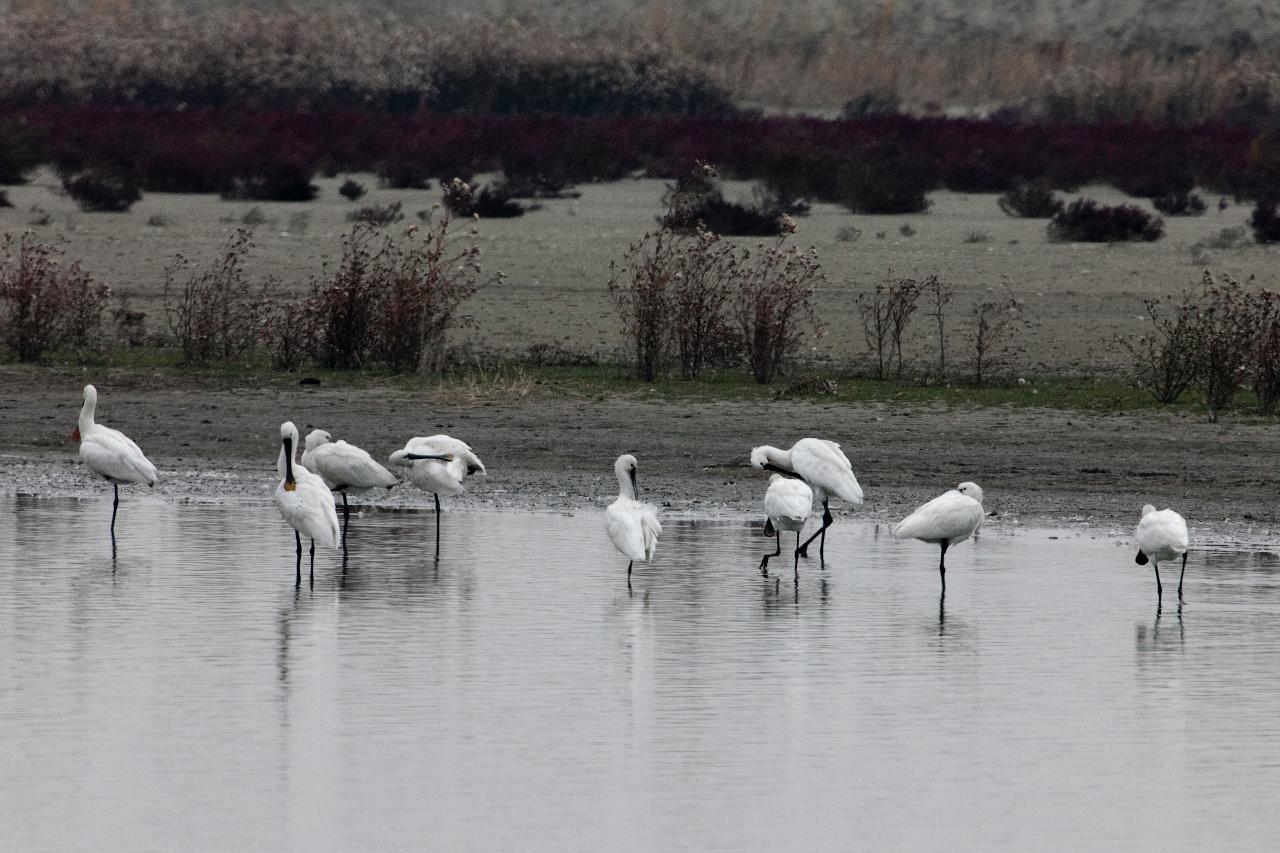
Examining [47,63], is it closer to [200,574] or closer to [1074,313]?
[1074,313]

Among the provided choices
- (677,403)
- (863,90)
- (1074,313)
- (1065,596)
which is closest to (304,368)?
(677,403)

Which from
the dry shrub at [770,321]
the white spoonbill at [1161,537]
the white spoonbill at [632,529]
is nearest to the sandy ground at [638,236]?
the dry shrub at [770,321]

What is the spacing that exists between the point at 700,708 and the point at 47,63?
2093 inches

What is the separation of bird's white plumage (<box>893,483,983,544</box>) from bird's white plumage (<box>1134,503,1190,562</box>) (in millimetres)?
920

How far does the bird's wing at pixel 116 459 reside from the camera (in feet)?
46.2

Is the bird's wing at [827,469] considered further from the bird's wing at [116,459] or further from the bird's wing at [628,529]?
the bird's wing at [116,459]

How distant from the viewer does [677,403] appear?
1903 cm

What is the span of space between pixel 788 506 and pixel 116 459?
4.18 meters

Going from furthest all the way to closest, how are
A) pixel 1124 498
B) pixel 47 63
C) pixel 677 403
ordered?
pixel 47 63 → pixel 677 403 → pixel 1124 498

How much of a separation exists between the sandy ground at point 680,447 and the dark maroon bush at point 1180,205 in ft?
57.0

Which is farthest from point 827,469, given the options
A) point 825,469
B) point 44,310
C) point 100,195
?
point 100,195

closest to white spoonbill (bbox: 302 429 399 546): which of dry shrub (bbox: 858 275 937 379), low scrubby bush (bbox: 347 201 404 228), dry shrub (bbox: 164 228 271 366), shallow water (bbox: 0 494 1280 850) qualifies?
shallow water (bbox: 0 494 1280 850)

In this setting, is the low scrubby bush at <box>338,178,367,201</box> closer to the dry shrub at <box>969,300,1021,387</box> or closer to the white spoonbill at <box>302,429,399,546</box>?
the dry shrub at <box>969,300,1021,387</box>

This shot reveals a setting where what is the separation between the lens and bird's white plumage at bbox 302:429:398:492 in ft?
45.5
